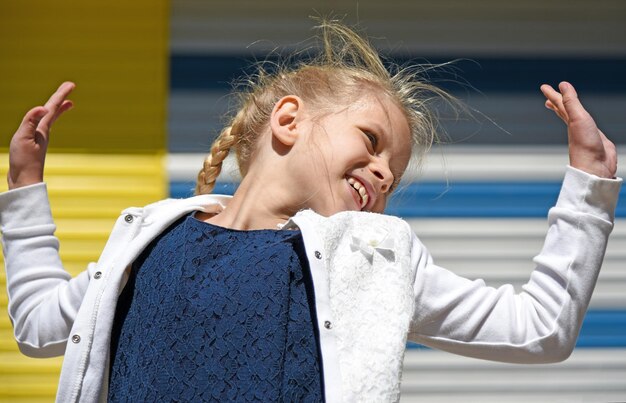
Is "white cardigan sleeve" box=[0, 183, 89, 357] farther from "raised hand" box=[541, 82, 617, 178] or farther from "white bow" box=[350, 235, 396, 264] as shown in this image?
"raised hand" box=[541, 82, 617, 178]

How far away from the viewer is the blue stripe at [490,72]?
402cm

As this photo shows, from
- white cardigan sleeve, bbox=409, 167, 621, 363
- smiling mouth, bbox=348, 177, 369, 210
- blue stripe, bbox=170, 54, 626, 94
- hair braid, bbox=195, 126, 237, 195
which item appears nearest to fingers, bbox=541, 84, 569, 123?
white cardigan sleeve, bbox=409, 167, 621, 363

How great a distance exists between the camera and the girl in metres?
2.24

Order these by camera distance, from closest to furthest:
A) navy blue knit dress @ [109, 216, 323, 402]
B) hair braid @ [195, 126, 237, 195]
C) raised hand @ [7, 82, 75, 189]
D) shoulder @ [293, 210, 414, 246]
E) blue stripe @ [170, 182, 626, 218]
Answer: navy blue knit dress @ [109, 216, 323, 402], shoulder @ [293, 210, 414, 246], raised hand @ [7, 82, 75, 189], hair braid @ [195, 126, 237, 195], blue stripe @ [170, 182, 626, 218]

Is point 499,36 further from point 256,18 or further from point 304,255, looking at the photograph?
point 304,255

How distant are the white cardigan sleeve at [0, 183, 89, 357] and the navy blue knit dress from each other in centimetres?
18

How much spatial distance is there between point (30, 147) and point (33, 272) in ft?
0.99

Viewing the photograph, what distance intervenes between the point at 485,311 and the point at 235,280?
1.79 feet

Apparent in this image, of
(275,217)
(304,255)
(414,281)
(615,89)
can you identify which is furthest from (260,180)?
(615,89)

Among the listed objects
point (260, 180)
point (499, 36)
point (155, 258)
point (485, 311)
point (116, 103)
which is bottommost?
point (485, 311)

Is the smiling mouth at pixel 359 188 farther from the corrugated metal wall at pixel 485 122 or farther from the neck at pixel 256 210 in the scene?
the corrugated metal wall at pixel 485 122

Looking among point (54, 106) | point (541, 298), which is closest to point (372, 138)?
point (541, 298)

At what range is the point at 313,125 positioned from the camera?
2.58m

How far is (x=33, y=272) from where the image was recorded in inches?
99.7
